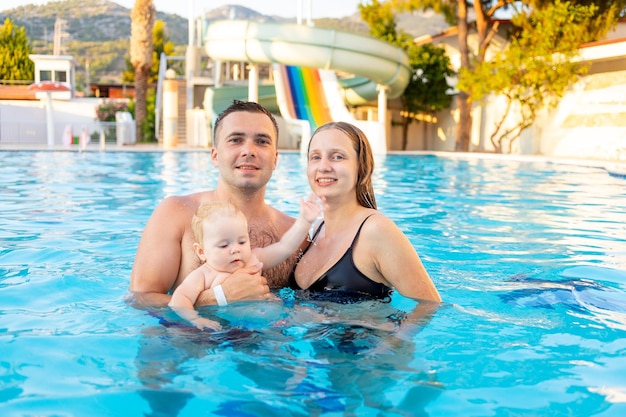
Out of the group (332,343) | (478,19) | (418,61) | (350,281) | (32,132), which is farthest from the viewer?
(418,61)

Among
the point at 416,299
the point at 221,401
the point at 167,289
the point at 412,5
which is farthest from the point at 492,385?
the point at 412,5

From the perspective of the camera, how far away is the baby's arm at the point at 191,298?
2801mm

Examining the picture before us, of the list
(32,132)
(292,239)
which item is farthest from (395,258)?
(32,132)

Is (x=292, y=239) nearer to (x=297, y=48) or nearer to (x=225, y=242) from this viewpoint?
(x=225, y=242)

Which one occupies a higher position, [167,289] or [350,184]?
[350,184]

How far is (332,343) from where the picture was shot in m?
2.66

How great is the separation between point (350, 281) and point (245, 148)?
798 millimetres

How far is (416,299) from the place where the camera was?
2947 millimetres

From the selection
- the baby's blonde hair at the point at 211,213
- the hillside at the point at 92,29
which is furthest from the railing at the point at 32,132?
the hillside at the point at 92,29

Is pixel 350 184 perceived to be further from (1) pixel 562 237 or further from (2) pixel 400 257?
(1) pixel 562 237

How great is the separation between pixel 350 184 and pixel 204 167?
11.7 meters

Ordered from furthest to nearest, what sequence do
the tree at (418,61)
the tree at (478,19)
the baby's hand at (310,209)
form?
the tree at (418,61)
the tree at (478,19)
the baby's hand at (310,209)

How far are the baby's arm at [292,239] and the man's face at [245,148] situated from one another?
311 millimetres

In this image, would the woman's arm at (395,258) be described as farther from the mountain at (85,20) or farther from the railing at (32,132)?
the mountain at (85,20)
